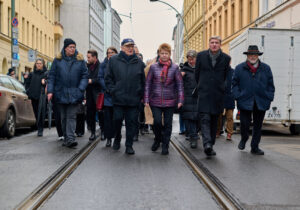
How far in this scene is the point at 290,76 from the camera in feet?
45.8

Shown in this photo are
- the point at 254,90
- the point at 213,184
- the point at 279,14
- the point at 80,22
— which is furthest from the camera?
the point at 80,22

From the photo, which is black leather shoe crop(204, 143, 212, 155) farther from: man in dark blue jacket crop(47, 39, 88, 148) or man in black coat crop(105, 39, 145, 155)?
man in dark blue jacket crop(47, 39, 88, 148)

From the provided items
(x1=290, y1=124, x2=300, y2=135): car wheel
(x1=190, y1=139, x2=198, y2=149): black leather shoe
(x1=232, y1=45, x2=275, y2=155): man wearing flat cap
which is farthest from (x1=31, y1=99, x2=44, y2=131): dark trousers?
(x1=290, y1=124, x2=300, y2=135): car wheel

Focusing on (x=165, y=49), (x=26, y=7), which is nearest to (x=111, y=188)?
(x=165, y=49)

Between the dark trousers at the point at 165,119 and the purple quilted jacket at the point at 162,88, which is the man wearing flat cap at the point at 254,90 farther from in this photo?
the dark trousers at the point at 165,119

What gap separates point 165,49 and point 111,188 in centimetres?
361

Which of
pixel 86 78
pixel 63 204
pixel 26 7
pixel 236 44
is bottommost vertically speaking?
pixel 63 204

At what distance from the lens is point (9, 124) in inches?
463

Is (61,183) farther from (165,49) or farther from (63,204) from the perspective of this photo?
(165,49)

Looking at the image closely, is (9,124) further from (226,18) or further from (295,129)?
(226,18)

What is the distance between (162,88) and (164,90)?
0.17 ft

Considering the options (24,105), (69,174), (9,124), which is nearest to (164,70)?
(69,174)

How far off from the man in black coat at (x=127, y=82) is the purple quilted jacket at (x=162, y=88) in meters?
0.14

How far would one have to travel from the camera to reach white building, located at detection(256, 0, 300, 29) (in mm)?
21766
